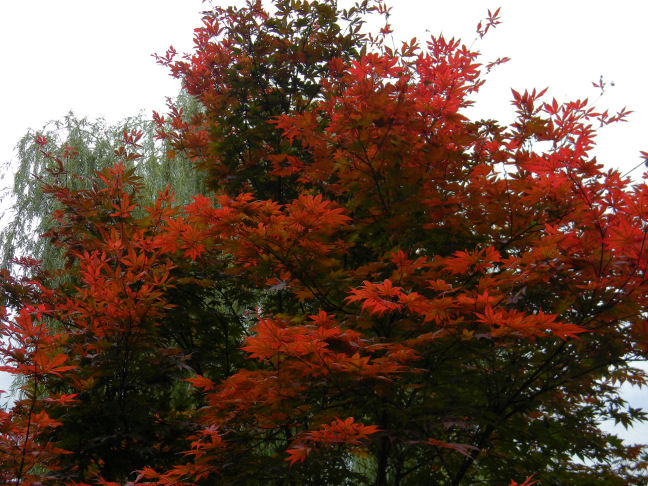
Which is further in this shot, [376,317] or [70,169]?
[70,169]

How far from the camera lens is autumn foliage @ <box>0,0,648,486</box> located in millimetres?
→ 2121

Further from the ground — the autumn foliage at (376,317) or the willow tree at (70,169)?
the willow tree at (70,169)

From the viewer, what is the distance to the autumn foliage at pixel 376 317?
2.12 metres

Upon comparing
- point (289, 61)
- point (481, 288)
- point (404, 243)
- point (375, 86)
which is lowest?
point (481, 288)

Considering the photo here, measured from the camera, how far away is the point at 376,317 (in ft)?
8.39

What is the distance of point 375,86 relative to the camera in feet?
8.85

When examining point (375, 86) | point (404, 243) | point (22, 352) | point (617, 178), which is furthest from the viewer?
point (404, 243)

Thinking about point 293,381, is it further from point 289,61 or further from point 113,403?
point 289,61

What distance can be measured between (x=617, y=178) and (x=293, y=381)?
202cm

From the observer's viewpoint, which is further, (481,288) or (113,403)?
(113,403)

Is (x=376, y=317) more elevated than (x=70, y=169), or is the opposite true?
(x=70, y=169)

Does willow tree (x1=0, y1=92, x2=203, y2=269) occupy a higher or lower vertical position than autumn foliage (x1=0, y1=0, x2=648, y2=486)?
higher

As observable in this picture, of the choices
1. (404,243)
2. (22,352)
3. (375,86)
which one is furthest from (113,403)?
(375,86)

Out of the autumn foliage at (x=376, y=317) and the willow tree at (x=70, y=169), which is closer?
the autumn foliage at (x=376, y=317)
